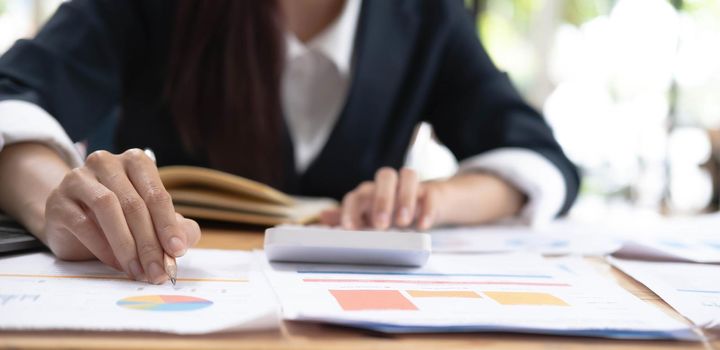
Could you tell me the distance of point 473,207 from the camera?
2.65 feet

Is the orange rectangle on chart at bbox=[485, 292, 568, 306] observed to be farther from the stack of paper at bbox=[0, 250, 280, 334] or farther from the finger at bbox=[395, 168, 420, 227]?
the finger at bbox=[395, 168, 420, 227]

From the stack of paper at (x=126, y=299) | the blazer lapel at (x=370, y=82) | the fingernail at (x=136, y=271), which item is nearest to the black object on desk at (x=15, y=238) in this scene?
the stack of paper at (x=126, y=299)

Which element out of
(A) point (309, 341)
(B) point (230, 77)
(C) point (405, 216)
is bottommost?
(A) point (309, 341)

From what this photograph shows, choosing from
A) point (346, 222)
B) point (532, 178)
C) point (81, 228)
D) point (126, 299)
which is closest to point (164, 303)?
point (126, 299)

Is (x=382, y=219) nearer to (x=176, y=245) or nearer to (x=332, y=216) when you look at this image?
(x=332, y=216)

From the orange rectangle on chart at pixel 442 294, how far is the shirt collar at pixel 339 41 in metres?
0.66

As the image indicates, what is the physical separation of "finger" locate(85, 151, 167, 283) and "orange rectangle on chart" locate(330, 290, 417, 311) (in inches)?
4.4

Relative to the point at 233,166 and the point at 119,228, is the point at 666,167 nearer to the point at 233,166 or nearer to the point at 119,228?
the point at 233,166

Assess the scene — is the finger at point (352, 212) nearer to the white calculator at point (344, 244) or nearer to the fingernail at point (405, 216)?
the fingernail at point (405, 216)

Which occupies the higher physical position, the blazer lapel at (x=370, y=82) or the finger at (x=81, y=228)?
the blazer lapel at (x=370, y=82)

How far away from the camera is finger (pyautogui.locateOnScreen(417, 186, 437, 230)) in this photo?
2.28 feet

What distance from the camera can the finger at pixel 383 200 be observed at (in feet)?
2.15

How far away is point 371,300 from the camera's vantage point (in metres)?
0.37

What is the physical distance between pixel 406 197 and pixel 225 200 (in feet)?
0.64
